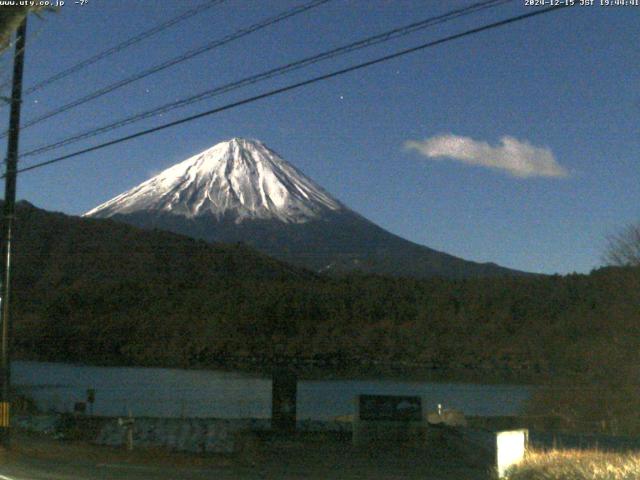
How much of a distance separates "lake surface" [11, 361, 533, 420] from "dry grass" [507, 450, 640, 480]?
68.6ft

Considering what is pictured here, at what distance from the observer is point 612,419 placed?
25.3 m

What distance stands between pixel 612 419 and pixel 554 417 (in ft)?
5.70

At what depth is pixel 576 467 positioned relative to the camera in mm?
9906

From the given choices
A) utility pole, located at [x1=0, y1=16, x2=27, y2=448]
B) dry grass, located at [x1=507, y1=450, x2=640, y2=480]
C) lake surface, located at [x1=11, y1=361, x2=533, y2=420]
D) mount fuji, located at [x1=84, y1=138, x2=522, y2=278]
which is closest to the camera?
dry grass, located at [x1=507, y1=450, x2=640, y2=480]

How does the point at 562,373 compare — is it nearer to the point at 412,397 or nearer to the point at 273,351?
the point at 412,397

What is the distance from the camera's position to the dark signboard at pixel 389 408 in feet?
57.5

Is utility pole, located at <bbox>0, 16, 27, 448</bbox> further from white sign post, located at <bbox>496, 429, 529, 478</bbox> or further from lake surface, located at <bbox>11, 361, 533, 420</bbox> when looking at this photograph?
lake surface, located at <bbox>11, 361, 533, 420</bbox>

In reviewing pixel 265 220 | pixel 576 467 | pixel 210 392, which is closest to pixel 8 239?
pixel 576 467

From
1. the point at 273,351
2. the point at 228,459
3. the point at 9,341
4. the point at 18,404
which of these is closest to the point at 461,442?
the point at 228,459

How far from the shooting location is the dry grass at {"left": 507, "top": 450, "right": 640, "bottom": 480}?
949cm

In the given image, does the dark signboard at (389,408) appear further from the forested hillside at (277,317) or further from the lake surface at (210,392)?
the forested hillside at (277,317)

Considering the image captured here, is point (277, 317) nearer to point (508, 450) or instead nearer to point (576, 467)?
point (508, 450)

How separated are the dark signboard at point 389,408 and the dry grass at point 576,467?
616cm

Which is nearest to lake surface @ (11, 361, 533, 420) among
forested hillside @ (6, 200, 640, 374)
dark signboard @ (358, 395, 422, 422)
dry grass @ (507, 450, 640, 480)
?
forested hillside @ (6, 200, 640, 374)
